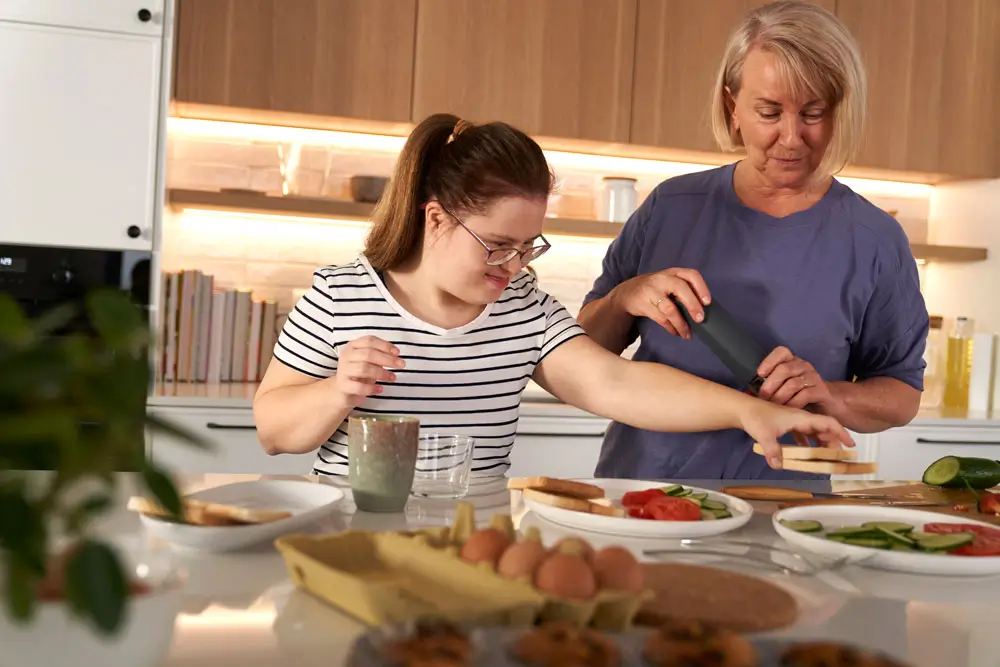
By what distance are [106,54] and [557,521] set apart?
2176 millimetres

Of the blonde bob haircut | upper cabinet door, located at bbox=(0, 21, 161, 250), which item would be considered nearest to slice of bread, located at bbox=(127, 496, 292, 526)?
the blonde bob haircut

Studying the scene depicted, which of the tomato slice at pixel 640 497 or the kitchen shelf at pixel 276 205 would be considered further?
the kitchen shelf at pixel 276 205

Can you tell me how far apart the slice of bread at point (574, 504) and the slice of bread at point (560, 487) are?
3 cm

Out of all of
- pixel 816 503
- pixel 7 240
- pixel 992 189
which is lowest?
pixel 816 503

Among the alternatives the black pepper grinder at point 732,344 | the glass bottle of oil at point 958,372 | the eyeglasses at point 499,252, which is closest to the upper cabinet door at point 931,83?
the glass bottle of oil at point 958,372

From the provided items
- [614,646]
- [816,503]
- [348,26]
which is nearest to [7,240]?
[348,26]

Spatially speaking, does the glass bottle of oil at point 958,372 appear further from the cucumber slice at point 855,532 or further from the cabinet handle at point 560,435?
the cucumber slice at point 855,532

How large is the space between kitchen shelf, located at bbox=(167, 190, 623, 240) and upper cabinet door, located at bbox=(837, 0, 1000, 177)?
121cm

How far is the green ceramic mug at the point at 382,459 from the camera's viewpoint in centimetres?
135

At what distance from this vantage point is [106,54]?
Result: 2.92 meters

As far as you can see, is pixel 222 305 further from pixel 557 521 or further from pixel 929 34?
pixel 929 34

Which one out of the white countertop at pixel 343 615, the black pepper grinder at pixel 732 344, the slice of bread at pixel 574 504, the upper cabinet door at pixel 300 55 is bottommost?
the white countertop at pixel 343 615

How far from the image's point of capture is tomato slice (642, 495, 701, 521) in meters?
1.33

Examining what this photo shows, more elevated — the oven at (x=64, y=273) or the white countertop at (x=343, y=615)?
the oven at (x=64, y=273)
